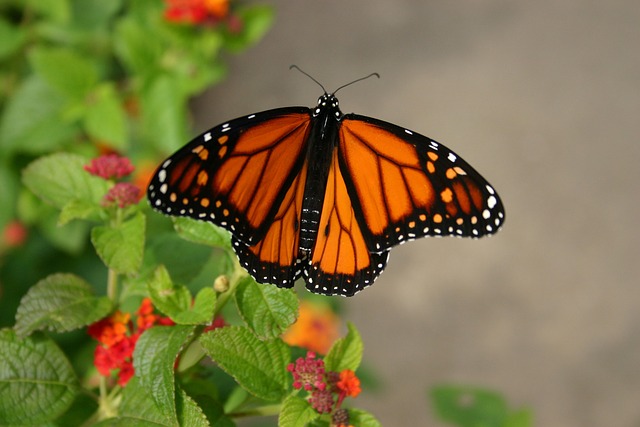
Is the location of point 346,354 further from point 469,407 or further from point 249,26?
point 249,26

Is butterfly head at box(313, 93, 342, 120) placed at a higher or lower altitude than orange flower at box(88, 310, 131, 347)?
higher

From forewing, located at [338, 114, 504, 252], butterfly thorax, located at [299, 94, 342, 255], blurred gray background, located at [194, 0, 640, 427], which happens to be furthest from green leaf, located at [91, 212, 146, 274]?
blurred gray background, located at [194, 0, 640, 427]

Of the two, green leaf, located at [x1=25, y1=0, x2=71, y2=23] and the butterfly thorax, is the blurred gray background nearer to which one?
green leaf, located at [x1=25, y1=0, x2=71, y2=23]

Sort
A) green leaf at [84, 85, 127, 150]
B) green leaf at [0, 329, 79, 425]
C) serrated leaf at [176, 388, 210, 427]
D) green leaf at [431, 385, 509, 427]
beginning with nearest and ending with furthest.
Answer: serrated leaf at [176, 388, 210, 427] → green leaf at [0, 329, 79, 425] → green leaf at [431, 385, 509, 427] → green leaf at [84, 85, 127, 150]

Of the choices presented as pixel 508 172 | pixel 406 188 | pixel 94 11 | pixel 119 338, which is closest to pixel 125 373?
pixel 119 338

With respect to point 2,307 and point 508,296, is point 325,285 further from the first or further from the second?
point 508,296

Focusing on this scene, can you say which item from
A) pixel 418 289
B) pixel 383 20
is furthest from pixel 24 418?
pixel 383 20
